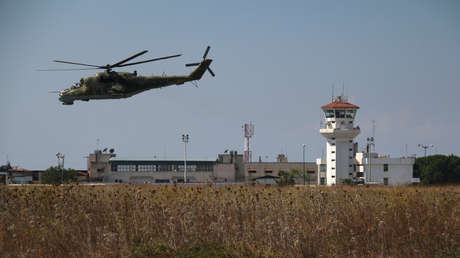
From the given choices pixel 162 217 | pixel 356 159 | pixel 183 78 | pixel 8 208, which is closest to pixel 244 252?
pixel 162 217

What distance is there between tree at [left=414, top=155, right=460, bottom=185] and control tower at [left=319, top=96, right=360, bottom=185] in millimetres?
21746

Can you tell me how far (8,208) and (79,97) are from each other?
17701 mm

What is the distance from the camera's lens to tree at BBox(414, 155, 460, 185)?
396 feet

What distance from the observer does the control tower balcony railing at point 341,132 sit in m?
105

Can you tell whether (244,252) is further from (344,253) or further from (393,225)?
(393,225)

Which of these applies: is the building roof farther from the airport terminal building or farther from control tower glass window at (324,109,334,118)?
the airport terminal building

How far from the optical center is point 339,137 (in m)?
106

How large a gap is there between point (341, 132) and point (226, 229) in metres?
89.9

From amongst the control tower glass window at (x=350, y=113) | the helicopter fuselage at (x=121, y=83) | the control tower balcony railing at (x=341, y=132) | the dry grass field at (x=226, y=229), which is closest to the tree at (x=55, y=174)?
the control tower balcony railing at (x=341, y=132)

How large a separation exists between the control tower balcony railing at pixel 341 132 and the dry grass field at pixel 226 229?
276 ft

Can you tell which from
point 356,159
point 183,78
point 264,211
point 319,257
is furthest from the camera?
point 356,159

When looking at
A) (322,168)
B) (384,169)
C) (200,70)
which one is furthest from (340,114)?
(200,70)

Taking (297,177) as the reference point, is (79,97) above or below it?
above

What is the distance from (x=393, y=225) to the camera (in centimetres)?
1836
